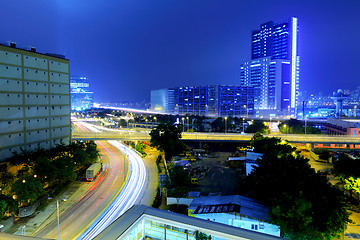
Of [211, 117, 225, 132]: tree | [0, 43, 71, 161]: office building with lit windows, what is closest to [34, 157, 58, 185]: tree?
[0, 43, 71, 161]: office building with lit windows

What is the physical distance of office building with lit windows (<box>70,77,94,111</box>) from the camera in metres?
136

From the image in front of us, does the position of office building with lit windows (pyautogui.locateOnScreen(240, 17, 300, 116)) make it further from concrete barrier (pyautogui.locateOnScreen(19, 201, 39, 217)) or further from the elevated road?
concrete barrier (pyautogui.locateOnScreen(19, 201, 39, 217))

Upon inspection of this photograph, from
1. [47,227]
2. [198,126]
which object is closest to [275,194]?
[47,227]

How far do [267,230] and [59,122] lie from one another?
27819 millimetres

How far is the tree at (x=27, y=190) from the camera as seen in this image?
50.9 feet

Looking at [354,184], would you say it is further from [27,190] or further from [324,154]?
[27,190]

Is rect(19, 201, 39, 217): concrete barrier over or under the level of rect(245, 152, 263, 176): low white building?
under

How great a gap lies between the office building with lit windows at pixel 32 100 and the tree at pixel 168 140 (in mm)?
11777

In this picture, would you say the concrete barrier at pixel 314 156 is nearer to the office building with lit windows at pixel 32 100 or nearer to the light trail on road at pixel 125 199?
the light trail on road at pixel 125 199

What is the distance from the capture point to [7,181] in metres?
17.3

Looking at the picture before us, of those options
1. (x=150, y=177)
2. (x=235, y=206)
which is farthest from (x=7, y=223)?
(x=235, y=206)

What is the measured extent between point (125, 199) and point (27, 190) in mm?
6507

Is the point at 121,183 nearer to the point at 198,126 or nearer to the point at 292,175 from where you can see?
the point at 292,175

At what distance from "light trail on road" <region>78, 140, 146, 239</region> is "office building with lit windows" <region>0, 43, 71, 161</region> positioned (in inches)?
415
